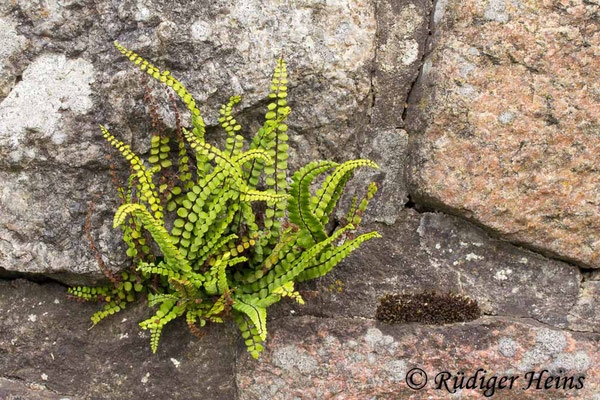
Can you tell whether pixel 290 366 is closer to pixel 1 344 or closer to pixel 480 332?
pixel 480 332

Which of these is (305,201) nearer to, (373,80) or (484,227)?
(373,80)

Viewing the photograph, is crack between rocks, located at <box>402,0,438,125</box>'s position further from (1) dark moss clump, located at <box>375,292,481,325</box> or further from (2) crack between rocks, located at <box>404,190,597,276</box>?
(1) dark moss clump, located at <box>375,292,481,325</box>

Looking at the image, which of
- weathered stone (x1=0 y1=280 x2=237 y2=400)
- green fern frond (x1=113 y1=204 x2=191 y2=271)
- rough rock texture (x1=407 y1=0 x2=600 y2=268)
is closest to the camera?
green fern frond (x1=113 y1=204 x2=191 y2=271)

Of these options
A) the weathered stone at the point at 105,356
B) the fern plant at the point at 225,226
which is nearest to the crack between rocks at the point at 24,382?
the weathered stone at the point at 105,356

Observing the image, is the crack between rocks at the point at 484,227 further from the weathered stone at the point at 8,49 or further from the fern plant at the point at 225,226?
the weathered stone at the point at 8,49

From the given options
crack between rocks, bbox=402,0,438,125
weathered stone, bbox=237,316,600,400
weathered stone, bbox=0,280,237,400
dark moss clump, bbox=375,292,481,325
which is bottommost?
weathered stone, bbox=0,280,237,400

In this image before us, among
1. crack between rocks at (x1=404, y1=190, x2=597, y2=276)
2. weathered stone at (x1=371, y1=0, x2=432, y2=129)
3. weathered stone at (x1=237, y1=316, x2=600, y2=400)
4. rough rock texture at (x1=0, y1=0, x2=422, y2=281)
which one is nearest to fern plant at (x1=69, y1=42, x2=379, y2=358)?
rough rock texture at (x1=0, y1=0, x2=422, y2=281)

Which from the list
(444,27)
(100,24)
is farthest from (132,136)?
(444,27)
